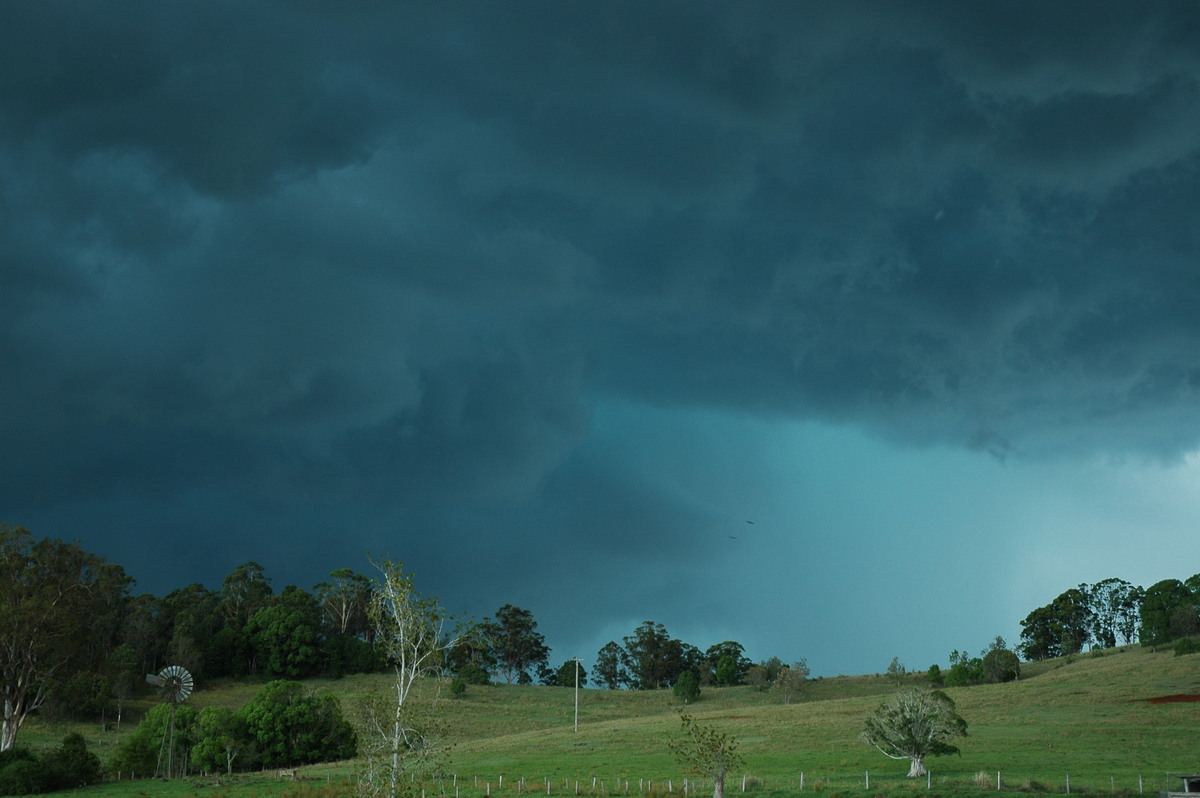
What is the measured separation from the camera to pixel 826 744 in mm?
68312

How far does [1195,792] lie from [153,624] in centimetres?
13540

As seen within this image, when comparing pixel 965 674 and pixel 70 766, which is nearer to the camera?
pixel 70 766

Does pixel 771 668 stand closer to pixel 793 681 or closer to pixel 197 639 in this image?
pixel 793 681

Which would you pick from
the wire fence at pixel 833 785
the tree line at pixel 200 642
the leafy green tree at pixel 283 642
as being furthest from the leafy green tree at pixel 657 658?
the wire fence at pixel 833 785

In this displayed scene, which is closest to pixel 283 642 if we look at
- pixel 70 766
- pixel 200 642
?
pixel 200 642

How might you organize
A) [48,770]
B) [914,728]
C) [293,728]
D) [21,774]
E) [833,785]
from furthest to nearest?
[293,728], [48,770], [21,774], [914,728], [833,785]

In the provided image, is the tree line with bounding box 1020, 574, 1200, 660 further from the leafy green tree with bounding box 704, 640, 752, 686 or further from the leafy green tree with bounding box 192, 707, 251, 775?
the leafy green tree with bounding box 192, 707, 251, 775

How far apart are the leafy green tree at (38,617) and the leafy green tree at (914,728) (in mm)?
62899

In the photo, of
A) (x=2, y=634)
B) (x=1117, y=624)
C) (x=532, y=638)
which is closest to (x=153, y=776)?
(x=2, y=634)

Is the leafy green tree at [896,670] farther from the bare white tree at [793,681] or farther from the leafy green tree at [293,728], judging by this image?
the leafy green tree at [293,728]

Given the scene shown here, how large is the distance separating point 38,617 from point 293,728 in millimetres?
21982

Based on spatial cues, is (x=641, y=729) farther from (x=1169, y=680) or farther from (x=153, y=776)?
(x=1169, y=680)

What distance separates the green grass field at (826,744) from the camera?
161 feet

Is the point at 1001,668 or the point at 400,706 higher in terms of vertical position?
the point at 400,706
